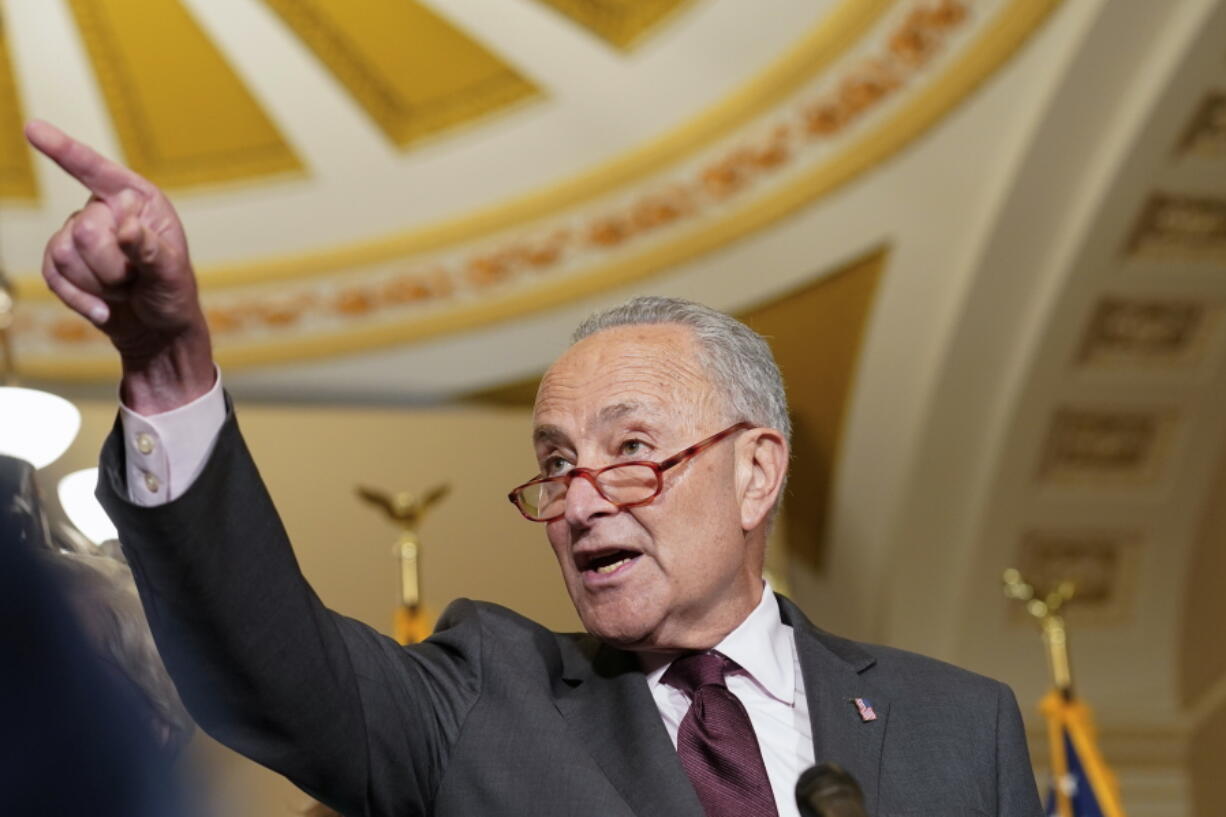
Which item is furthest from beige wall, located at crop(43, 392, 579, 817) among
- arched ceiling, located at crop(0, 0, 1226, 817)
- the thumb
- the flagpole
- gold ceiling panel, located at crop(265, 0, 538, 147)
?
the thumb

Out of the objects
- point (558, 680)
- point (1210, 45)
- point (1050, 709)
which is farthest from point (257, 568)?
point (1210, 45)

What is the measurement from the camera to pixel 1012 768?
1.79 m

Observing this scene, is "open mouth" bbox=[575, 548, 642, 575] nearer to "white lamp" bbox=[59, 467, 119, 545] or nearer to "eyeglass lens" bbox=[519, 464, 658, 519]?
"eyeglass lens" bbox=[519, 464, 658, 519]

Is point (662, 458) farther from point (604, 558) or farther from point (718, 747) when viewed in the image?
point (718, 747)

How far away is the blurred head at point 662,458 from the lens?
5.73 ft

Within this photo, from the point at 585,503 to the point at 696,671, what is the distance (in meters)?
0.22

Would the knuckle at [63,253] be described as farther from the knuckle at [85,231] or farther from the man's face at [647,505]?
the man's face at [647,505]

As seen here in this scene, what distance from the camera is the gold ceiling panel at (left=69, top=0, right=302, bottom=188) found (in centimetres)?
748

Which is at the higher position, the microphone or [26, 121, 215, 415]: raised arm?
[26, 121, 215, 415]: raised arm

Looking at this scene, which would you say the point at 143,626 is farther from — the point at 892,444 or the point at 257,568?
the point at 892,444

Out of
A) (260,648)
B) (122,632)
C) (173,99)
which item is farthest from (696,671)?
(173,99)

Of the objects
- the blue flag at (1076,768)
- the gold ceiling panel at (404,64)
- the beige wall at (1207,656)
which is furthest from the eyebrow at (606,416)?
the beige wall at (1207,656)

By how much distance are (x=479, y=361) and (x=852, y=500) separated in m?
1.82

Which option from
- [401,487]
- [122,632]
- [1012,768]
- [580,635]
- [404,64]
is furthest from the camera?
[401,487]
